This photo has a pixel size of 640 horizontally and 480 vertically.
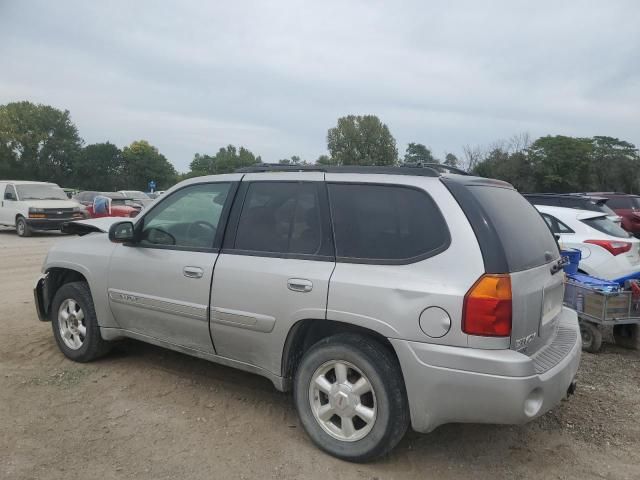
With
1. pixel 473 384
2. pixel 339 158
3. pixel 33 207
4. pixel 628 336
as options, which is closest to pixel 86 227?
pixel 473 384

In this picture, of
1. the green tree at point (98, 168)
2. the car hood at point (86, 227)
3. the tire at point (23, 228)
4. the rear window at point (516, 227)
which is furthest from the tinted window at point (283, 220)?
the green tree at point (98, 168)

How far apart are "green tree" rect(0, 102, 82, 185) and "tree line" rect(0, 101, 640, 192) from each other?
13 centimetres

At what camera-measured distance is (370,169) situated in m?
3.30

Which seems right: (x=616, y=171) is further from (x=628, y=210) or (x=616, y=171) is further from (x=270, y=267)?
(x=270, y=267)

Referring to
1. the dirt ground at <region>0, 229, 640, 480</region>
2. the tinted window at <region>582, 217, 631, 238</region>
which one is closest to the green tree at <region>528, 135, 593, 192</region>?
the tinted window at <region>582, 217, 631, 238</region>

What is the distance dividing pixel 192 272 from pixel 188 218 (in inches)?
22.2

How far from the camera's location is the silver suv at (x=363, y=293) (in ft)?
8.84

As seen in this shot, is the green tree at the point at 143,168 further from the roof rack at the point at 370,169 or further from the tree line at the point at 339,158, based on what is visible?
the roof rack at the point at 370,169

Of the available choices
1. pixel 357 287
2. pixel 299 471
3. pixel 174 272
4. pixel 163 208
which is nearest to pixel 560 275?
pixel 357 287

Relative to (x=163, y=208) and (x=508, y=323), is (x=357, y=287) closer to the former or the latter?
(x=508, y=323)

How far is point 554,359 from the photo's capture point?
3021 mm

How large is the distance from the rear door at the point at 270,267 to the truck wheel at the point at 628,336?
14.3ft

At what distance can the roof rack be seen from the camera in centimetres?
315

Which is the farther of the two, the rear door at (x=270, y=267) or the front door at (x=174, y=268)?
the front door at (x=174, y=268)
